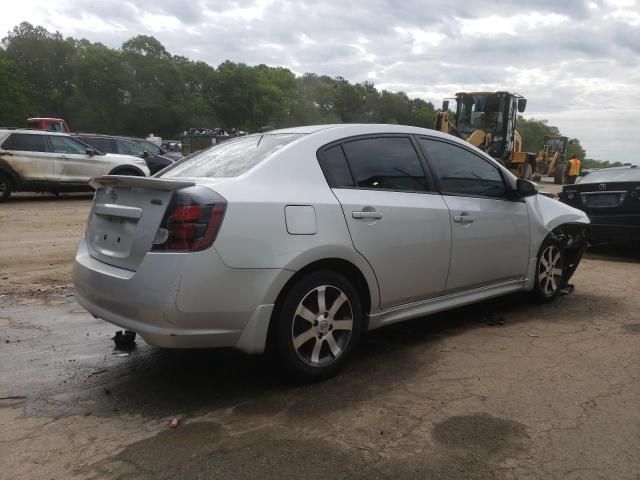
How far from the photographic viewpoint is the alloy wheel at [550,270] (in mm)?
5258

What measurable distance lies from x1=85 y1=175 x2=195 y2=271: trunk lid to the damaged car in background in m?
0.01

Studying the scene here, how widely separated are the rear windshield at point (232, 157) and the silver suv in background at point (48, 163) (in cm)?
1027

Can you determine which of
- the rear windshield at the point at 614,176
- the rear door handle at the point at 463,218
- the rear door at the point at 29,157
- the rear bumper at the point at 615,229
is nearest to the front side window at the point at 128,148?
the rear door at the point at 29,157

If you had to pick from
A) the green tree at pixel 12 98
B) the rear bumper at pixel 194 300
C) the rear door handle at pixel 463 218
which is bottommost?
the rear bumper at pixel 194 300

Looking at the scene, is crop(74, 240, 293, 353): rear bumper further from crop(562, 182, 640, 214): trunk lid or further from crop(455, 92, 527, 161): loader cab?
crop(455, 92, 527, 161): loader cab

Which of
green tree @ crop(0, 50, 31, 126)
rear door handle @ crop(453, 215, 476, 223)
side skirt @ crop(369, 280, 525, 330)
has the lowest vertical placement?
side skirt @ crop(369, 280, 525, 330)

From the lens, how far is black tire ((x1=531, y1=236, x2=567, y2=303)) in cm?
521

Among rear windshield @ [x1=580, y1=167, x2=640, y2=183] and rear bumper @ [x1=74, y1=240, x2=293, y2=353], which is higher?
rear windshield @ [x1=580, y1=167, x2=640, y2=183]

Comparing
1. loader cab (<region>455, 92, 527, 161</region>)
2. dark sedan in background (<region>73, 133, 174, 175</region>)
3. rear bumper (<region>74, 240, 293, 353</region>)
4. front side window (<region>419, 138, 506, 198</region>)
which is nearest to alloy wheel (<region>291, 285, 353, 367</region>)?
rear bumper (<region>74, 240, 293, 353</region>)

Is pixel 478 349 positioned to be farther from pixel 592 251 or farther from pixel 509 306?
pixel 592 251

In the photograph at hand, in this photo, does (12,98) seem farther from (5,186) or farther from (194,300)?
(194,300)

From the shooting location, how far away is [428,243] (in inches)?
158

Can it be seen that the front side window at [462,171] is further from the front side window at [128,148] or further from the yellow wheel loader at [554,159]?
the yellow wheel loader at [554,159]

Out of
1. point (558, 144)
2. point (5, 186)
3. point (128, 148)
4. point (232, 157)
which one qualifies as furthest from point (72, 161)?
point (558, 144)
